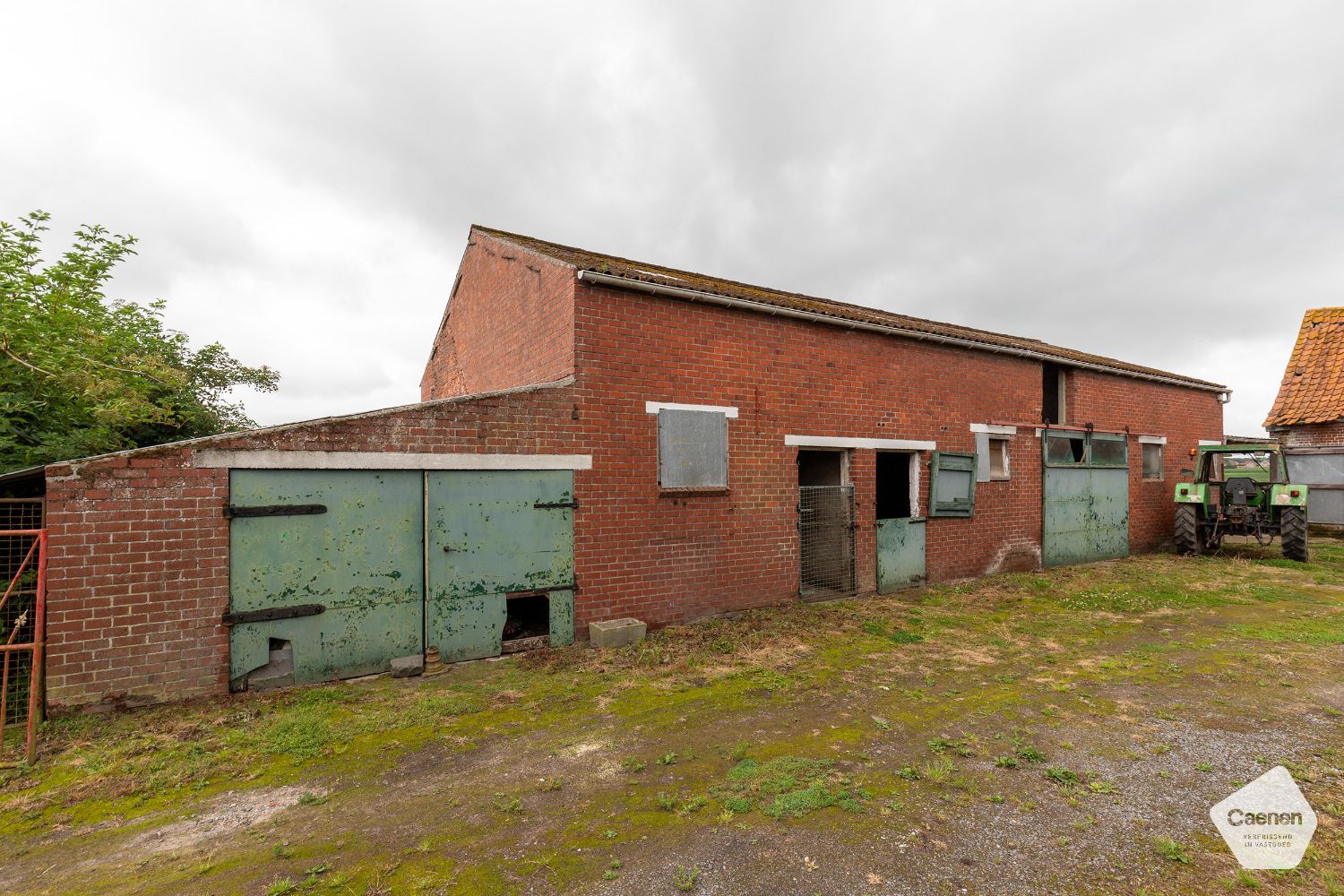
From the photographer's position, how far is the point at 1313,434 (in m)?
15.9

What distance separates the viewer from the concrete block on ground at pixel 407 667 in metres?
5.63

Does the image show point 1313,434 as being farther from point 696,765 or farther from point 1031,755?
point 696,765

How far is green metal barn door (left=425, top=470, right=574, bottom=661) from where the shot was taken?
236 inches

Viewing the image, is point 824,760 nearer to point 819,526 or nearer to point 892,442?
point 819,526

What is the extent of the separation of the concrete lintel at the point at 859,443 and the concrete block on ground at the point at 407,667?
5.63m

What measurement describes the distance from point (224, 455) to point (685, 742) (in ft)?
16.1

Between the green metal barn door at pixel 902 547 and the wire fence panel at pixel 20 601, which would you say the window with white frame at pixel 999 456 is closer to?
the green metal barn door at pixel 902 547

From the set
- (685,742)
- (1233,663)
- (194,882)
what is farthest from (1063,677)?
(194,882)

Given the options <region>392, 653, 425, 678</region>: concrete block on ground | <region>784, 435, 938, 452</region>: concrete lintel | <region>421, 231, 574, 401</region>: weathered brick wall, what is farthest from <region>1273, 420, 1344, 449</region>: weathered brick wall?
<region>392, 653, 425, 678</region>: concrete block on ground

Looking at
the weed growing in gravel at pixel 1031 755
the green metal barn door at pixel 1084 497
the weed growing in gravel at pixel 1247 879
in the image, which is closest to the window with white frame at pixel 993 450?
the green metal barn door at pixel 1084 497

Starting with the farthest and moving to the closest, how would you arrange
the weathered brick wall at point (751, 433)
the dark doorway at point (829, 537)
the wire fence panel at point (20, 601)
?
the dark doorway at point (829, 537), the weathered brick wall at point (751, 433), the wire fence panel at point (20, 601)

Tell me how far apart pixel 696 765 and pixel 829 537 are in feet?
19.7

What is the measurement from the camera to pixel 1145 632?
695cm

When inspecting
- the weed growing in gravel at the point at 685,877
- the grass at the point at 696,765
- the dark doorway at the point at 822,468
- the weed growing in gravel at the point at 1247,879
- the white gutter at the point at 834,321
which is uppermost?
the white gutter at the point at 834,321
